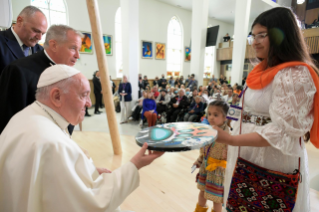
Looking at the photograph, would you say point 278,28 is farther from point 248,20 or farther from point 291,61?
point 248,20

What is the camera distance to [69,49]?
69.6 inches

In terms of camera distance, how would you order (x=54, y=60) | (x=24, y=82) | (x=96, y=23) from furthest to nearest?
1. (x=96, y=23)
2. (x=54, y=60)
3. (x=24, y=82)

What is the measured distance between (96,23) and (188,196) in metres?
3.07

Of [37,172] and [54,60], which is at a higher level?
[54,60]

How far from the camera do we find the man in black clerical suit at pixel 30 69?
60.9 inches

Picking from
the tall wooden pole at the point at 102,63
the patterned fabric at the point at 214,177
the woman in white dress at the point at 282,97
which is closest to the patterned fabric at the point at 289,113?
the woman in white dress at the point at 282,97

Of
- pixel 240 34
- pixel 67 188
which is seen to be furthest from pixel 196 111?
pixel 67 188

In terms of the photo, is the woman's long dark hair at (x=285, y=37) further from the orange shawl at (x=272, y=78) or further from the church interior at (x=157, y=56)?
the church interior at (x=157, y=56)

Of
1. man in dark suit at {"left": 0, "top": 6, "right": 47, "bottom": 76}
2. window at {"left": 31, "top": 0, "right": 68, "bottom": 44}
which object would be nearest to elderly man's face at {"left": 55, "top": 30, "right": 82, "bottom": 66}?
man in dark suit at {"left": 0, "top": 6, "right": 47, "bottom": 76}

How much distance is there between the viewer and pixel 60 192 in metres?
0.81

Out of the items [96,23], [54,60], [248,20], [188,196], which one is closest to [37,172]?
[54,60]

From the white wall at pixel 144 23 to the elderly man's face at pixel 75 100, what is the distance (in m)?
9.75

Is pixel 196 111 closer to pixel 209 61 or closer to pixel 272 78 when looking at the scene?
pixel 272 78

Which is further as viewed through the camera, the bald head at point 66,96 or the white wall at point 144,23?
the white wall at point 144,23
